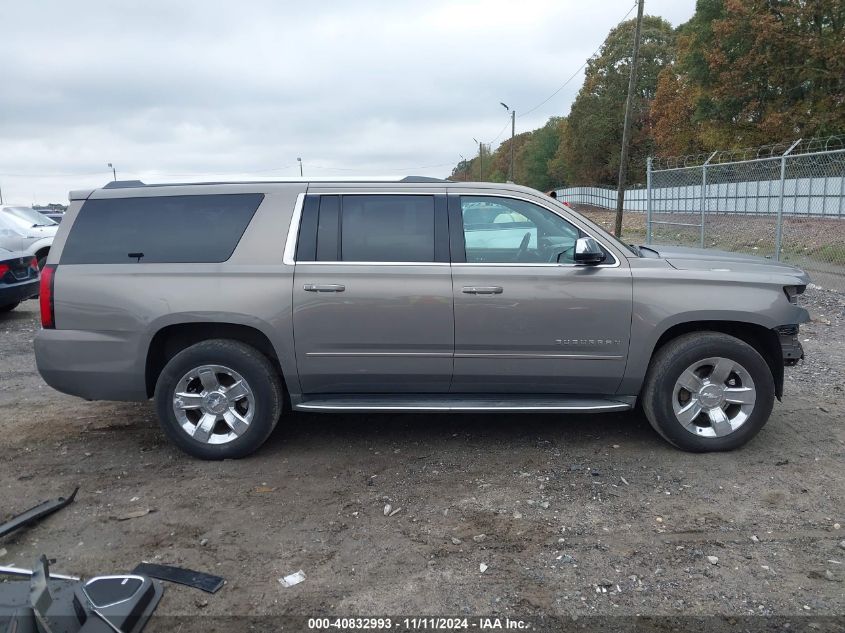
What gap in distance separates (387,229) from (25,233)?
10.9 m

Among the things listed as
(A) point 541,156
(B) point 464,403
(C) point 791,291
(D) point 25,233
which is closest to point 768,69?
A: (D) point 25,233

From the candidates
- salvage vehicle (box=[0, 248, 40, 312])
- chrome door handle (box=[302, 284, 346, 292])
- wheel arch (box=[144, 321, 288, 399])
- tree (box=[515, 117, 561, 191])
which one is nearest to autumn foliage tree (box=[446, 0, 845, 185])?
salvage vehicle (box=[0, 248, 40, 312])

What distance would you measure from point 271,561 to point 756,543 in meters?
2.46

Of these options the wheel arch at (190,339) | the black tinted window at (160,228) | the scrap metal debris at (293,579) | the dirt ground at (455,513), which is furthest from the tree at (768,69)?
the scrap metal debris at (293,579)

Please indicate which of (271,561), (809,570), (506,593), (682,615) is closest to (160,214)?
(271,561)

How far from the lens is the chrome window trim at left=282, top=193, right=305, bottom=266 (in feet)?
15.2

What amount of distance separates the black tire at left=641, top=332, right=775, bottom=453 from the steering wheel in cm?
113

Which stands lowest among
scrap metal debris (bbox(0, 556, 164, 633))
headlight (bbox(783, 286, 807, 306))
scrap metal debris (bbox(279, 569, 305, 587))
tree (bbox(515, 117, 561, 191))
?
scrap metal debris (bbox(279, 569, 305, 587))

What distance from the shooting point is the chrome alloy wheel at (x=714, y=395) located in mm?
4617

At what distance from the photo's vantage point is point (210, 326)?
4762 millimetres

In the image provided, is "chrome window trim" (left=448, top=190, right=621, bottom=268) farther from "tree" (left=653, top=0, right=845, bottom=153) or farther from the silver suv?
"tree" (left=653, top=0, right=845, bottom=153)

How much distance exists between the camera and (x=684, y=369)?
4598 mm

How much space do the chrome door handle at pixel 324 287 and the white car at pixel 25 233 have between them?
9203mm

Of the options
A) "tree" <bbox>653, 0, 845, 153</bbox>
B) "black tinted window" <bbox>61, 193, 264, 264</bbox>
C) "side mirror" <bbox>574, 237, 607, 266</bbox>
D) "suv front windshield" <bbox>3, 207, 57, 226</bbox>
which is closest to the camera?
→ "side mirror" <bbox>574, 237, 607, 266</bbox>
